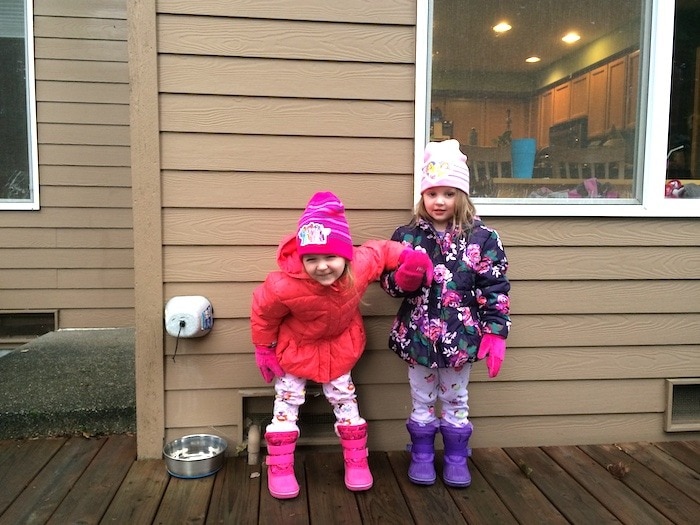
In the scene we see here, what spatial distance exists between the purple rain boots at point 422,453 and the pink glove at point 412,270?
0.60m

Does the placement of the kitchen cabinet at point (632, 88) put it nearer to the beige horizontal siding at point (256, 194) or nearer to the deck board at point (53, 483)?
the beige horizontal siding at point (256, 194)

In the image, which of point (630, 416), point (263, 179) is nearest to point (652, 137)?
point (630, 416)

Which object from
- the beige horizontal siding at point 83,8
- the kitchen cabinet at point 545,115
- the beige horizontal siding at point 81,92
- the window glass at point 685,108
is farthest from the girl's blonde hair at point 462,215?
the beige horizontal siding at point 83,8

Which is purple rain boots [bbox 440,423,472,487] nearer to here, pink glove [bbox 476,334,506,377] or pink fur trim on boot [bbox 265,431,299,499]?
pink glove [bbox 476,334,506,377]

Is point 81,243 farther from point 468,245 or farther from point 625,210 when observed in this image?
point 625,210

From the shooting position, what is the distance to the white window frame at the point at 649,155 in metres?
2.65

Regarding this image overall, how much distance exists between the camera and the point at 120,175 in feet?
13.2

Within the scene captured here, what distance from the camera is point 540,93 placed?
2713 mm

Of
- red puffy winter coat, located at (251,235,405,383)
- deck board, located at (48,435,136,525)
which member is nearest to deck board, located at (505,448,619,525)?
red puffy winter coat, located at (251,235,405,383)

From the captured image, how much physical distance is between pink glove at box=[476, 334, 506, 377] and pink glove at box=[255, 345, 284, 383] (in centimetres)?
80

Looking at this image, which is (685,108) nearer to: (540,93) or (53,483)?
(540,93)

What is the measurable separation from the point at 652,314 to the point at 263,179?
6.34 ft

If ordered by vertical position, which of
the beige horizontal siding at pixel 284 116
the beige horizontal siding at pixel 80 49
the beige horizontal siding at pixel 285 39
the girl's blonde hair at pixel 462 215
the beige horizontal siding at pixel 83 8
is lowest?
the girl's blonde hair at pixel 462 215

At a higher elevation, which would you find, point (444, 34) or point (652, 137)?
point (444, 34)
